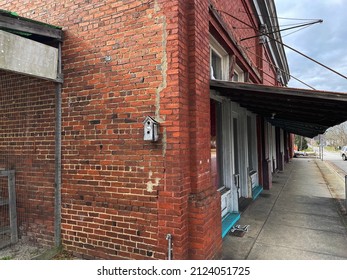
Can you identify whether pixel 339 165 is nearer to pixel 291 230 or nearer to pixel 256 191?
pixel 256 191

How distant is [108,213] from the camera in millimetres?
3645

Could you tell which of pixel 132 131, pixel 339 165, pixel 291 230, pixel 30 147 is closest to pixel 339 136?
pixel 339 165

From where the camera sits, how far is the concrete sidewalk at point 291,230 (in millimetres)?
4125

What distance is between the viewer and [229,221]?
18.0ft

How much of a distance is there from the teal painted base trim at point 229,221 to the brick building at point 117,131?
3.68 ft

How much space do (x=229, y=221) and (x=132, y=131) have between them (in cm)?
326

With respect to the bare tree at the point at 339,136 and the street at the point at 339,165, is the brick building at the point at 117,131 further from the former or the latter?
the bare tree at the point at 339,136

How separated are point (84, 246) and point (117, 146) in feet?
5.25

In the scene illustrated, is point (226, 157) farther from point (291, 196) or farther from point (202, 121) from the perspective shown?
point (291, 196)

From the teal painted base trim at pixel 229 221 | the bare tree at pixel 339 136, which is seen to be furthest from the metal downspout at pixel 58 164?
the bare tree at pixel 339 136

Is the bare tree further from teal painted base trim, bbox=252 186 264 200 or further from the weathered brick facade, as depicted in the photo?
the weathered brick facade

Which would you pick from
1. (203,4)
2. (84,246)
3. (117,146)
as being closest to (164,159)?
(117,146)

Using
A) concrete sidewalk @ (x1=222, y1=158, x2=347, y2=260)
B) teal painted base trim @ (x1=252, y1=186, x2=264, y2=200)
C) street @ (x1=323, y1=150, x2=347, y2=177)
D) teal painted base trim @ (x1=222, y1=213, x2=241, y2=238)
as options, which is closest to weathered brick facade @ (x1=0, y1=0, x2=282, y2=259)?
concrete sidewalk @ (x1=222, y1=158, x2=347, y2=260)

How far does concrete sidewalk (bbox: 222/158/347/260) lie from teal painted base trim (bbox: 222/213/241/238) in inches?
4.9
